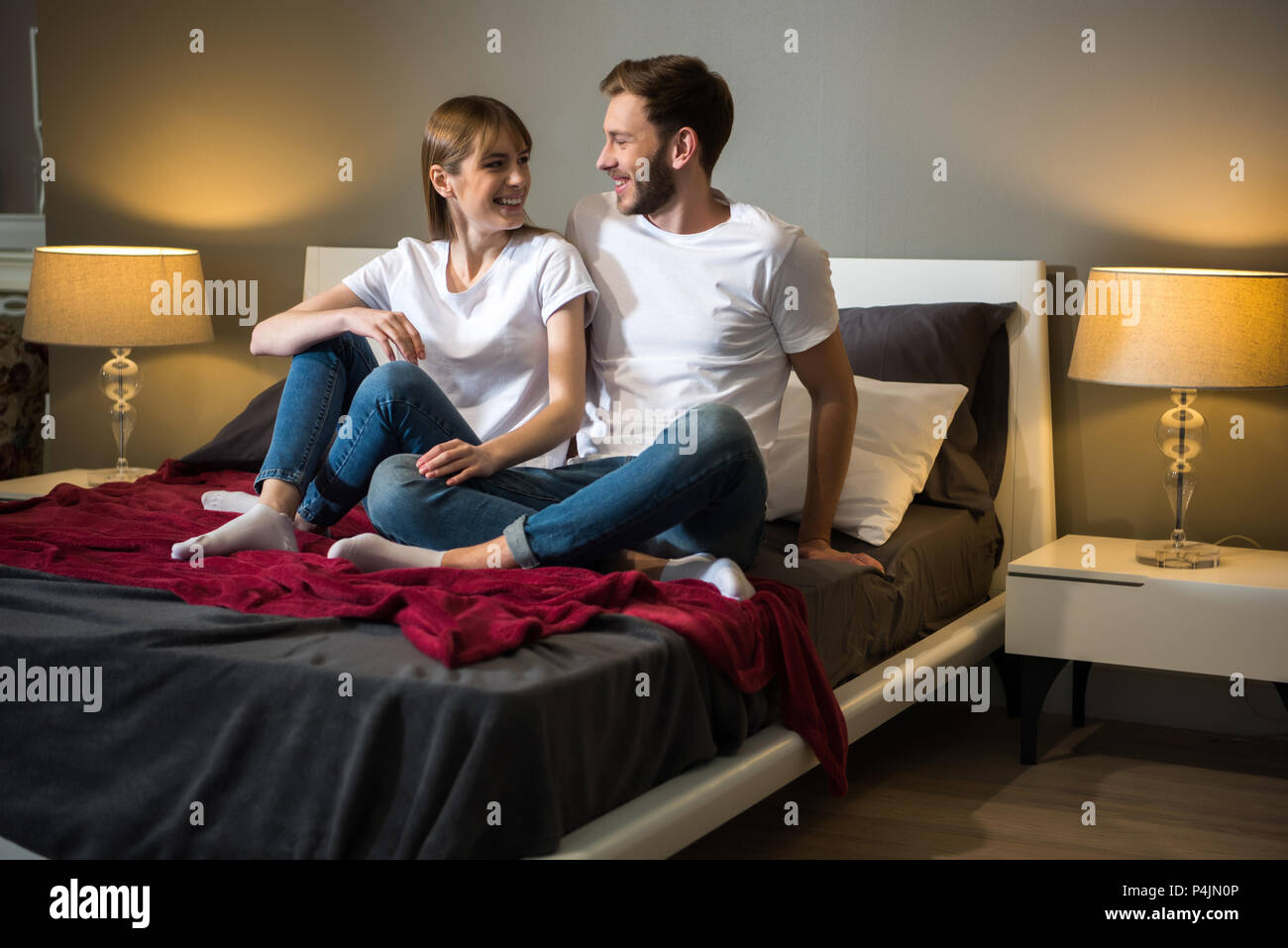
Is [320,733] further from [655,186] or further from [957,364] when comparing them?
[957,364]

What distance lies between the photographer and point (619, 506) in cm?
190

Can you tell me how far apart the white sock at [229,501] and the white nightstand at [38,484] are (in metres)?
0.82

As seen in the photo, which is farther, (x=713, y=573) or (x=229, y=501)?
(x=229, y=501)

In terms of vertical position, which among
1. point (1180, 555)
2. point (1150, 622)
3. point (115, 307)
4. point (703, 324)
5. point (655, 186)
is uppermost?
point (655, 186)

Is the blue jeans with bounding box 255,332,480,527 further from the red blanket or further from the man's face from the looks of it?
the man's face

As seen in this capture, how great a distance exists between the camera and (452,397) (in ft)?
7.84

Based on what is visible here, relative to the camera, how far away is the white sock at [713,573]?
190 cm

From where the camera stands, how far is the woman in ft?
6.87

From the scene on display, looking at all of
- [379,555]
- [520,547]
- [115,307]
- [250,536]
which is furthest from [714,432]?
[115,307]

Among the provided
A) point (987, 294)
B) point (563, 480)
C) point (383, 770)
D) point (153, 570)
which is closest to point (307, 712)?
point (383, 770)

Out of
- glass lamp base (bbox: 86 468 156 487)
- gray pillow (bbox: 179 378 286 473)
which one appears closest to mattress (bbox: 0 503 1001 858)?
gray pillow (bbox: 179 378 286 473)

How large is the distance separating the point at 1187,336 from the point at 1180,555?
0.43 m

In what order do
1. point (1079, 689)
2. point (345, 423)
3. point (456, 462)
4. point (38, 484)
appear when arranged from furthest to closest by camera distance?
point (38, 484) → point (1079, 689) → point (345, 423) → point (456, 462)

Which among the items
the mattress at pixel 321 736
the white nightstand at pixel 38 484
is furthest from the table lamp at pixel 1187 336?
the white nightstand at pixel 38 484
